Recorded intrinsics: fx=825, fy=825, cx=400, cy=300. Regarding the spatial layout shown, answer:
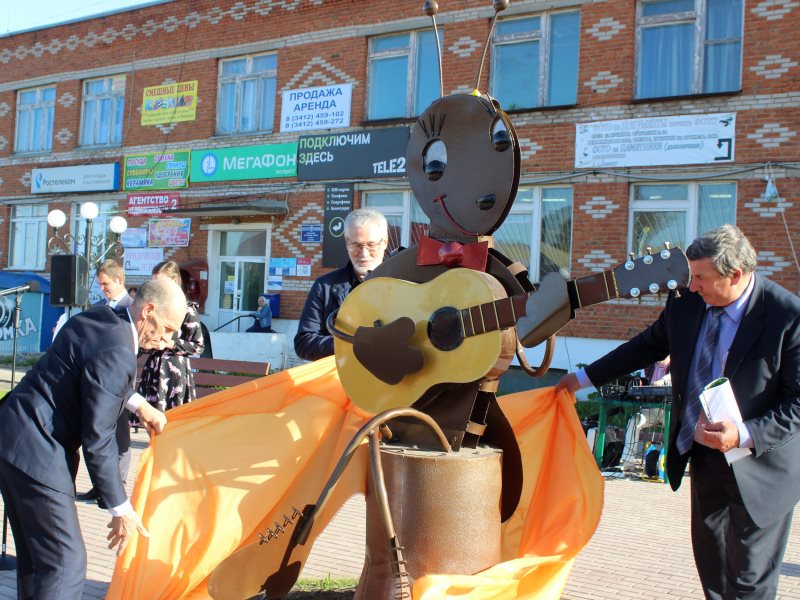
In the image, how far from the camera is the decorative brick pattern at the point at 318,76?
16.8 m

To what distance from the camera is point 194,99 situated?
1878cm

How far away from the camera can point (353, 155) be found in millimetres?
16531

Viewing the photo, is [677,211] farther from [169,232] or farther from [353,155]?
[169,232]

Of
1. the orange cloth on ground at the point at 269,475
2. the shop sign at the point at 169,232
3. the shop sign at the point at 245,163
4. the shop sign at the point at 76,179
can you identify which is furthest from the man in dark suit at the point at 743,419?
the shop sign at the point at 76,179

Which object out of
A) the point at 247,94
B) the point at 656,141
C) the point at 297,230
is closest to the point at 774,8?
the point at 656,141

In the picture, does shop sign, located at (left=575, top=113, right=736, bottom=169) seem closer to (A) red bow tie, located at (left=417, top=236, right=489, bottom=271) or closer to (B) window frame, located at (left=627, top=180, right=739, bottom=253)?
(B) window frame, located at (left=627, top=180, right=739, bottom=253)

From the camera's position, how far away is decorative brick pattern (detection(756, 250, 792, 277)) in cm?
1264

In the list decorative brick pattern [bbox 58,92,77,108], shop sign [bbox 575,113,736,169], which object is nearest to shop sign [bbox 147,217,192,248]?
decorative brick pattern [bbox 58,92,77,108]

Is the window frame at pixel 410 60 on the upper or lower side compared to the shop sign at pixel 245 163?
upper

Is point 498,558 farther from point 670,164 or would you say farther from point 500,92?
point 500,92

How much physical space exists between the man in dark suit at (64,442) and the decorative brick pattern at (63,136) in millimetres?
19021

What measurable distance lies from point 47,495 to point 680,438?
276 cm

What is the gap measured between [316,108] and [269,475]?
13874mm

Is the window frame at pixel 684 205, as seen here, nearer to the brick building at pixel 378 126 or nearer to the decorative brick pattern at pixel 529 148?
the brick building at pixel 378 126
